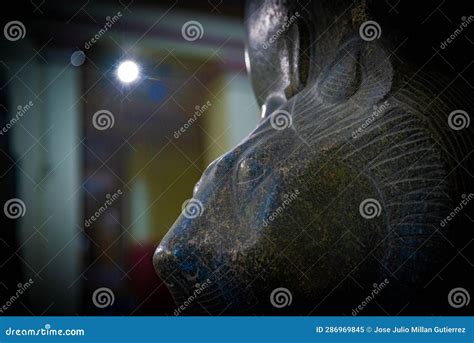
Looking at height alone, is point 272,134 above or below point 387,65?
below

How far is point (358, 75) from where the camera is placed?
6.05ft

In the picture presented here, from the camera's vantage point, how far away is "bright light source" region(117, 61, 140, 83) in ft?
9.33

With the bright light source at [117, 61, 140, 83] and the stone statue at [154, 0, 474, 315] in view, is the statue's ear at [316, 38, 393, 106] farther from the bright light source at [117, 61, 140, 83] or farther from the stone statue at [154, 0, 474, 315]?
the bright light source at [117, 61, 140, 83]

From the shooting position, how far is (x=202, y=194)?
1732mm

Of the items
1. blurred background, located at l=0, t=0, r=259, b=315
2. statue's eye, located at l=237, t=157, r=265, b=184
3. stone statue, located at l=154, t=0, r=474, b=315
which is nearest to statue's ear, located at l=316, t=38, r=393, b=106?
stone statue, located at l=154, t=0, r=474, b=315

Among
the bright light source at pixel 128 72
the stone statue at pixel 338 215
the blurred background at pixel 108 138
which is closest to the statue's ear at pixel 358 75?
the stone statue at pixel 338 215

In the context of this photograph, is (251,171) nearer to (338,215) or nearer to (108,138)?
(338,215)

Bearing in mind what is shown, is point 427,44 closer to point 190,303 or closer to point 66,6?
point 190,303

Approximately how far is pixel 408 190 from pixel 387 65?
322 millimetres

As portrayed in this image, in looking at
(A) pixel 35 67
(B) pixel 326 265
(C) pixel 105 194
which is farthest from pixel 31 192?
(B) pixel 326 265

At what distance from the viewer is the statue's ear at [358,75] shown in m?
1.79

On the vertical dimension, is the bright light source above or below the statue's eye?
below

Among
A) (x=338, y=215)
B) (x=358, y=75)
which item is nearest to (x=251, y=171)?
(x=338, y=215)

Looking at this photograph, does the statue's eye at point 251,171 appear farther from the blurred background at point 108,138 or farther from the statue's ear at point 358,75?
the blurred background at point 108,138
